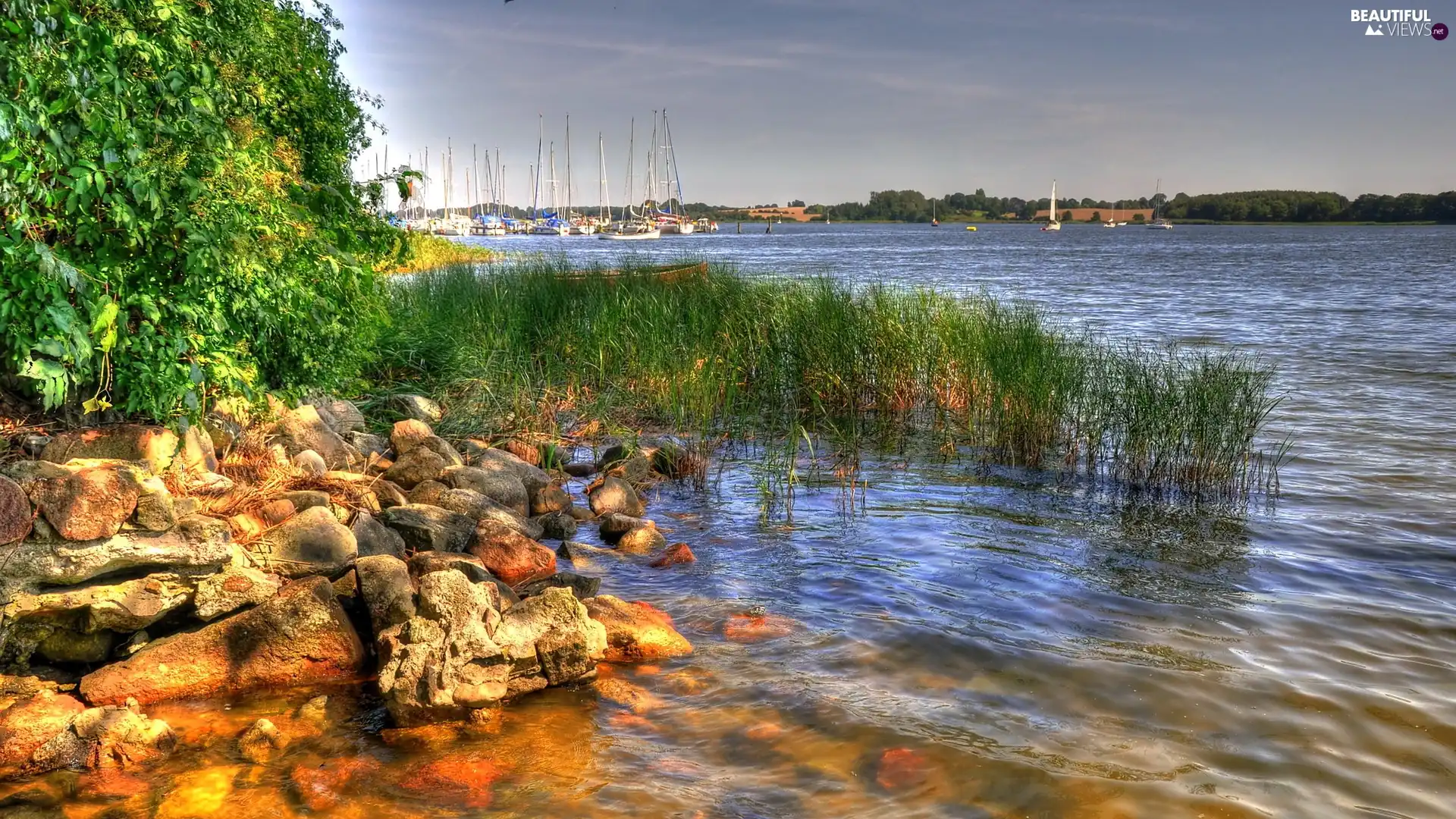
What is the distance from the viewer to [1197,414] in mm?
8828

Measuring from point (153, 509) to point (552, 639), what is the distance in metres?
2.13

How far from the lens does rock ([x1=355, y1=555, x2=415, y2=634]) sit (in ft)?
17.2

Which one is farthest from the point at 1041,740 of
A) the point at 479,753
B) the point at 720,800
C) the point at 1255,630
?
the point at 479,753

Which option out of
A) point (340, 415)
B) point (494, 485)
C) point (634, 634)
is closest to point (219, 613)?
point (634, 634)

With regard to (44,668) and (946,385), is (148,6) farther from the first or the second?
(946,385)

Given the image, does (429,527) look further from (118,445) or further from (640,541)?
(118,445)

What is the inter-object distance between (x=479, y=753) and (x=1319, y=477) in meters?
8.61

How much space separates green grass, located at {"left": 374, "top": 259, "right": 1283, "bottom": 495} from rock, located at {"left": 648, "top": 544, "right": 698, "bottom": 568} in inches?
83.4

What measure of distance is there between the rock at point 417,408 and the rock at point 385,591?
13.9 ft

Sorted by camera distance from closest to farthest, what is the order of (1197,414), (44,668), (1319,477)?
(44,668)
(1197,414)
(1319,477)

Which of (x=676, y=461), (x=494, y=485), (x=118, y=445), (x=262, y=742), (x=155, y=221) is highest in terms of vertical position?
(x=155, y=221)

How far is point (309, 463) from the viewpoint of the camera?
7.01 meters

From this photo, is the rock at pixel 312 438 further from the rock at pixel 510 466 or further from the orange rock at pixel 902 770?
the orange rock at pixel 902 770

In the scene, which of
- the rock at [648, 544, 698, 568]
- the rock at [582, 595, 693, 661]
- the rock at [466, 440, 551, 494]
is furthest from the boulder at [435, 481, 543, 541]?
the rock at [582, 595, 693, 661]
